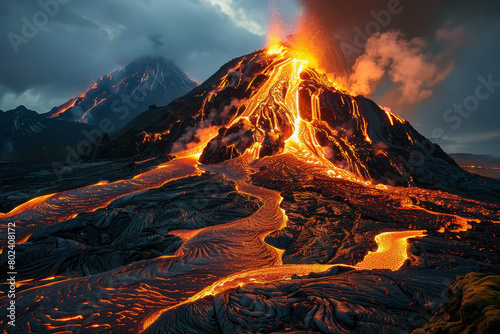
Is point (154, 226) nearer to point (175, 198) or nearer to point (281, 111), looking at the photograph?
point (175, 198)

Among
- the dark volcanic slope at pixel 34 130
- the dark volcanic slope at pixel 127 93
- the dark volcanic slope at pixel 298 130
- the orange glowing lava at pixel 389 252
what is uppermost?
the dark volcanic slope at pixel 127 93

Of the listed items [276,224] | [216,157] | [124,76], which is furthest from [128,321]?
[124,76]

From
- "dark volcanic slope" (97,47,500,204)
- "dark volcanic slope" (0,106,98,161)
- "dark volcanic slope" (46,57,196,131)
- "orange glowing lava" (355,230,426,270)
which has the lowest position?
"orange glowing lava" (355,230,426,270)

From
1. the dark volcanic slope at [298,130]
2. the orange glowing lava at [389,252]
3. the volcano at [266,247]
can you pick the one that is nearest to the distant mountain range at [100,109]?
the dark volcanic slope at [298,130]

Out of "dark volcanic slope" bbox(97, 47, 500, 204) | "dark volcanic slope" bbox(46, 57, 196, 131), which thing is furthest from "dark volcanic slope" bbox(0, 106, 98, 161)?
"dark volcanic slope" bbox(97, 47, 500, 204)

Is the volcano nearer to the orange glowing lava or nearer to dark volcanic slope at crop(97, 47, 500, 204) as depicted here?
the orange glowing lava

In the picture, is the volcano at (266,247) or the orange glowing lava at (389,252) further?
the orange glowing lava at (389,252)

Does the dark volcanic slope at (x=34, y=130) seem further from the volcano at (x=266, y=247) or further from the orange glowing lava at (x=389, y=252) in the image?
the orange glowing lava at (x=389, y=252)

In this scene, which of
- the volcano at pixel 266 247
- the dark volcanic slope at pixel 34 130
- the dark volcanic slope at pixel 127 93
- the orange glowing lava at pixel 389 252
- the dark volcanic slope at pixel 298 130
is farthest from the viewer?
the dark volcanic slope at pixel 127 93
